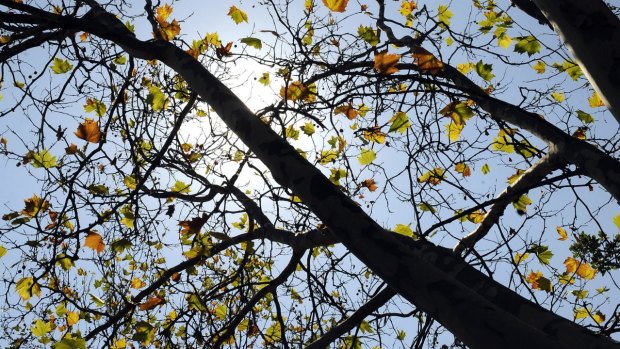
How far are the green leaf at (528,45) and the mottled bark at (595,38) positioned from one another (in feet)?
8.13

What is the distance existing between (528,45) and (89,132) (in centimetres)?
314

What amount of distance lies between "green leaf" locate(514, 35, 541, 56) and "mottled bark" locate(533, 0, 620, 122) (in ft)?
8.13

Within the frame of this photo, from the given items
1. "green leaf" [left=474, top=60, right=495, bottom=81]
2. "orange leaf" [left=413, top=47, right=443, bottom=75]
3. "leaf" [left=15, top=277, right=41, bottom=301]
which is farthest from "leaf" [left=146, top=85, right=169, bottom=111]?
"green leaf" [left=474, top=60, right=495, bottom=81]

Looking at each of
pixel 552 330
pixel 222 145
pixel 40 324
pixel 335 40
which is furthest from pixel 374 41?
pixel 40 324

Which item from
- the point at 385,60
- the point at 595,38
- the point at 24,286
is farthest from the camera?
the point at 24,286

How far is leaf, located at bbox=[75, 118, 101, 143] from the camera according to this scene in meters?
3.14

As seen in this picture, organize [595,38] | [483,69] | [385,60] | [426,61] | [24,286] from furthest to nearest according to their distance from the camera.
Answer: [483,69] → [24,286] → [426,61] → [385,60] → [595,38]

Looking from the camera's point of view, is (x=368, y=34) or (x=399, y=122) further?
(x=368, y=34)

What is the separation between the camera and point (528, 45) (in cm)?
364

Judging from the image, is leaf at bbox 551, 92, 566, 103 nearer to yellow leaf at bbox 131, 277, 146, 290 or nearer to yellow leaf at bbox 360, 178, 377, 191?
yellow leaf at bbox 360, 178, 377, 191

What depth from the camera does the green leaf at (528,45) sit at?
363 cm

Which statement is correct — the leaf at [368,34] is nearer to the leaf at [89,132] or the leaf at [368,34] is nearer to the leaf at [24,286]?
the leaf at [89,132]

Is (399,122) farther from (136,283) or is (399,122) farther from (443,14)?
(136,283)

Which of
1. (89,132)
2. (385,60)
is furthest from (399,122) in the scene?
(89,132)
